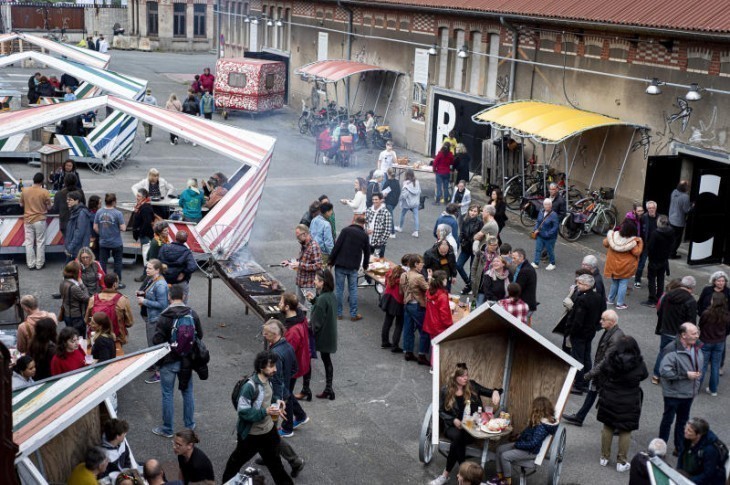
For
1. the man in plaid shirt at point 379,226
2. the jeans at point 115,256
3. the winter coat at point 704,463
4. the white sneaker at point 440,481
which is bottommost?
the white sneaker at point 440,481

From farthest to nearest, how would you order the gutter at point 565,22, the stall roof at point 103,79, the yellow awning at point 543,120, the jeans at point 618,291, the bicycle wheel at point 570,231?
the stall roof at point 103,79 → the bicycle wheel at point 570,231 → the yellow awning at point 543,120 → the gutter at point 565,22 → the jeans at point 618,291

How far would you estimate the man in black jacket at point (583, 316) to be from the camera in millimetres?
10883

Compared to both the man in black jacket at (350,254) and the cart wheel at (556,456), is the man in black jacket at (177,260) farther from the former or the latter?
the cart wheel at (556,456)

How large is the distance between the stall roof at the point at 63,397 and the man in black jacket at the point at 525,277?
584cm

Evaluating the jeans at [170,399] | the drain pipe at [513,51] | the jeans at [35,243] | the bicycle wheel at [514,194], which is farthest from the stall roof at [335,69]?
the jeans at [170,399]

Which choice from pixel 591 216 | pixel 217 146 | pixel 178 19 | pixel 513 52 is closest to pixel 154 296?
pixel 217 146

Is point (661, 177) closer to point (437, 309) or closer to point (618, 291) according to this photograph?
point (618, 291)

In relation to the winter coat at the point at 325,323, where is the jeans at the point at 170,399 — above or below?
below

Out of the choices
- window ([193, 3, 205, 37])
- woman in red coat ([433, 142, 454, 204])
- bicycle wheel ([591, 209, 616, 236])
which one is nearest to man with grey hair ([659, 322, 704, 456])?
bicycle wheel ([591, 209, 616, 236])

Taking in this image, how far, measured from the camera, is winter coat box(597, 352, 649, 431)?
9.27 m

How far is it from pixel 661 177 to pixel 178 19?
47.9 meters

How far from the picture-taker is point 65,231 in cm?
1463

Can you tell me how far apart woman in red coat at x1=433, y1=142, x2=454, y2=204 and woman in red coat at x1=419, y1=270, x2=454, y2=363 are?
997 centimetres

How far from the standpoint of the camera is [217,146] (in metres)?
15.4
